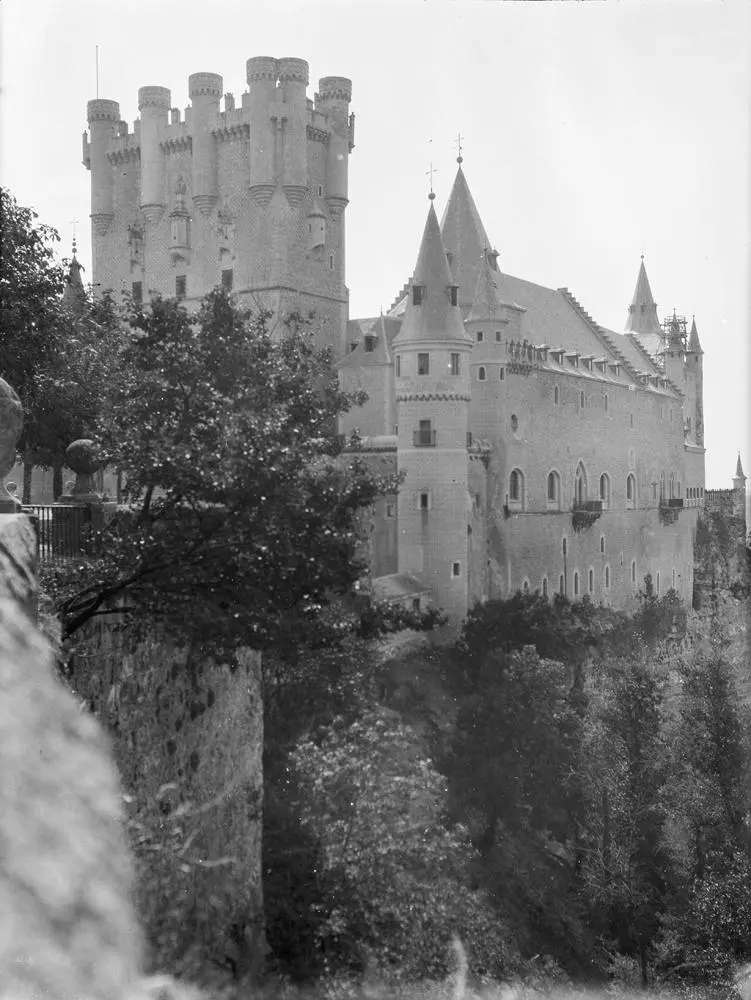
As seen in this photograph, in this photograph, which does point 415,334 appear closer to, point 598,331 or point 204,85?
point 204,85

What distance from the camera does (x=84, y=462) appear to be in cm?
1065

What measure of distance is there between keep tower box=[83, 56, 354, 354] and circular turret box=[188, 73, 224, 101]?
0.04 metres

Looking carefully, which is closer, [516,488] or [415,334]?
[415,334]

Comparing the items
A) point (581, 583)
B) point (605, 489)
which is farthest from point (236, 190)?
point (581, 583)

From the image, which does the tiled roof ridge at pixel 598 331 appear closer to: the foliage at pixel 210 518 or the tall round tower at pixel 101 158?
the tall round tower at pixel 101 158

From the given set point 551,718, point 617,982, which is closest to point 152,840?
point 617,982

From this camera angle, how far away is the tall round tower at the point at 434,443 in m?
31.2

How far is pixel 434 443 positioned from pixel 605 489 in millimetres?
15010

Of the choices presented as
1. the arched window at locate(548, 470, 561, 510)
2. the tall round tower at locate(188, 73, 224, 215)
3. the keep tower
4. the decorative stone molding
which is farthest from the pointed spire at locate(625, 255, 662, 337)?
the decorative stone molding

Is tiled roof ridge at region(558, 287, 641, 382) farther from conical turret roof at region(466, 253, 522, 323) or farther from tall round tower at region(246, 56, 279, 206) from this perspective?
tall round tower at region(246, 56, 279, 206)

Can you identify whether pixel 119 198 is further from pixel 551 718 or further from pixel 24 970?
pixel 24 970

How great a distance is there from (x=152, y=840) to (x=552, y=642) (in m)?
23.6

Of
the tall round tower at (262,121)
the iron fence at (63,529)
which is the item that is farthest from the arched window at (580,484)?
the iron fence at (63,529)

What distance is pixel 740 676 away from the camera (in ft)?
97.2
